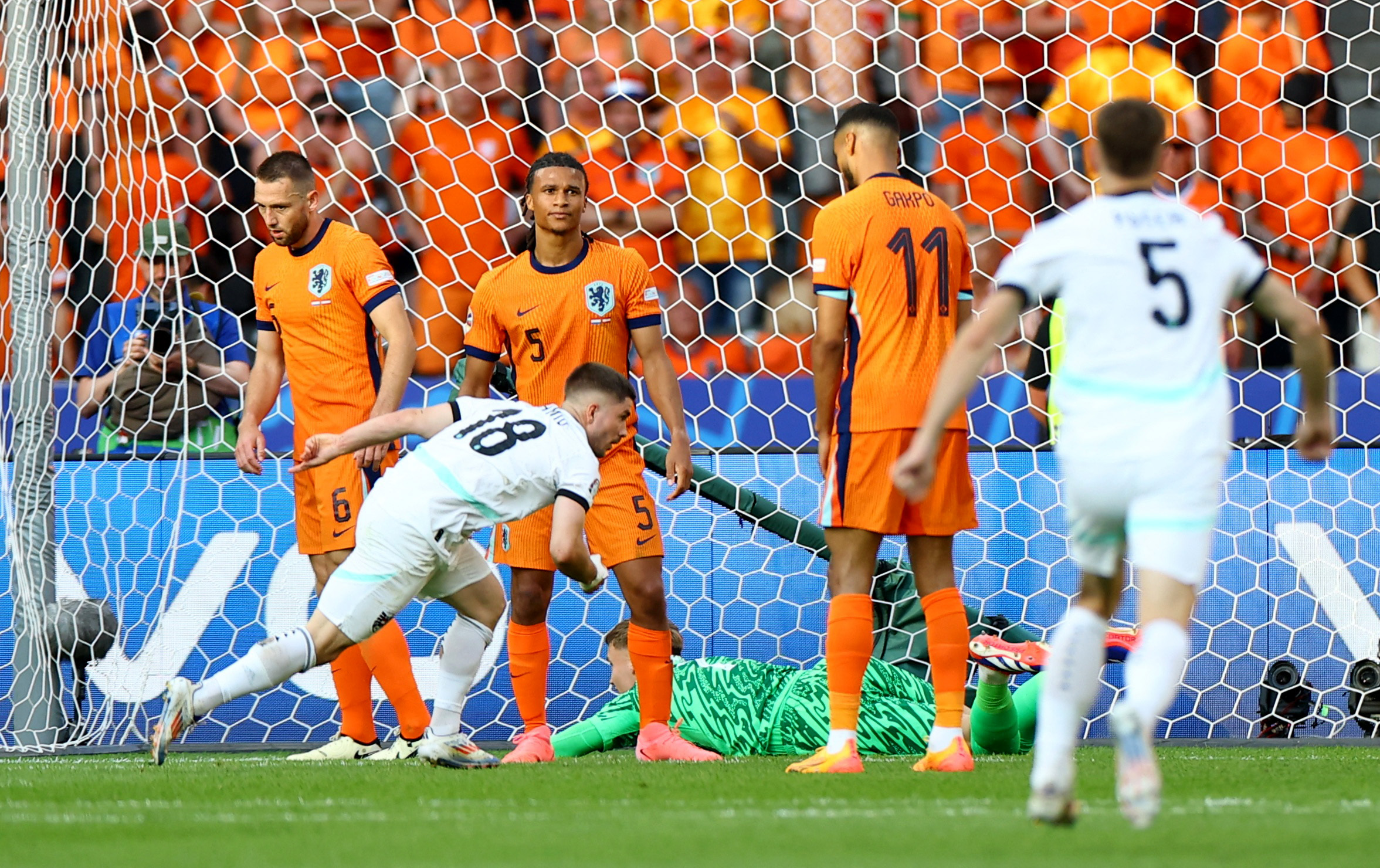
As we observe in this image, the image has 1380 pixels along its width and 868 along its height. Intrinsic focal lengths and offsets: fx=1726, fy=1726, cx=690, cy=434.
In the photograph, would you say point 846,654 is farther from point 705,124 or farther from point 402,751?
point 705,124

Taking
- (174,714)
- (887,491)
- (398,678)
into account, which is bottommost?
(398,678)

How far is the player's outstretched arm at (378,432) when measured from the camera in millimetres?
4406

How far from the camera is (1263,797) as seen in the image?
3.62m

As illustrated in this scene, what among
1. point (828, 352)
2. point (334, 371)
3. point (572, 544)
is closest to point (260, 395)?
point (334, 371)

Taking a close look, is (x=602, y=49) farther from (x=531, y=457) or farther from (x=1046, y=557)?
(x=531, y=457)

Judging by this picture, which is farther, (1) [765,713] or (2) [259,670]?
(1) [765,713]

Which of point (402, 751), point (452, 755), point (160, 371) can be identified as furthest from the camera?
point (160, 371)

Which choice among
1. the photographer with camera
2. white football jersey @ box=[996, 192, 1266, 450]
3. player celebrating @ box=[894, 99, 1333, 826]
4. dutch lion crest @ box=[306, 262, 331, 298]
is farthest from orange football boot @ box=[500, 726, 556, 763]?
white football jersey @ box=[996, 192, 1266, 450]

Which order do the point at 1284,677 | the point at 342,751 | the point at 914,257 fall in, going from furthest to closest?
the point at 1284,677, the point at 342,751, the point at 914,257

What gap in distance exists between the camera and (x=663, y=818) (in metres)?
3.27

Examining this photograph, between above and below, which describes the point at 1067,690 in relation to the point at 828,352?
below

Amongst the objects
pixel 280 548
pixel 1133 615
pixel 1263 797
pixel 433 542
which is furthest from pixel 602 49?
pixel 1263 797

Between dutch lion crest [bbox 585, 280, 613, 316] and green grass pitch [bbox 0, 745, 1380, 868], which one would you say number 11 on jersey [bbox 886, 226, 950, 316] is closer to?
dutch lion crest [bbox 585, 280, 613, 316]

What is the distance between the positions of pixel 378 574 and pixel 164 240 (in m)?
2.72
